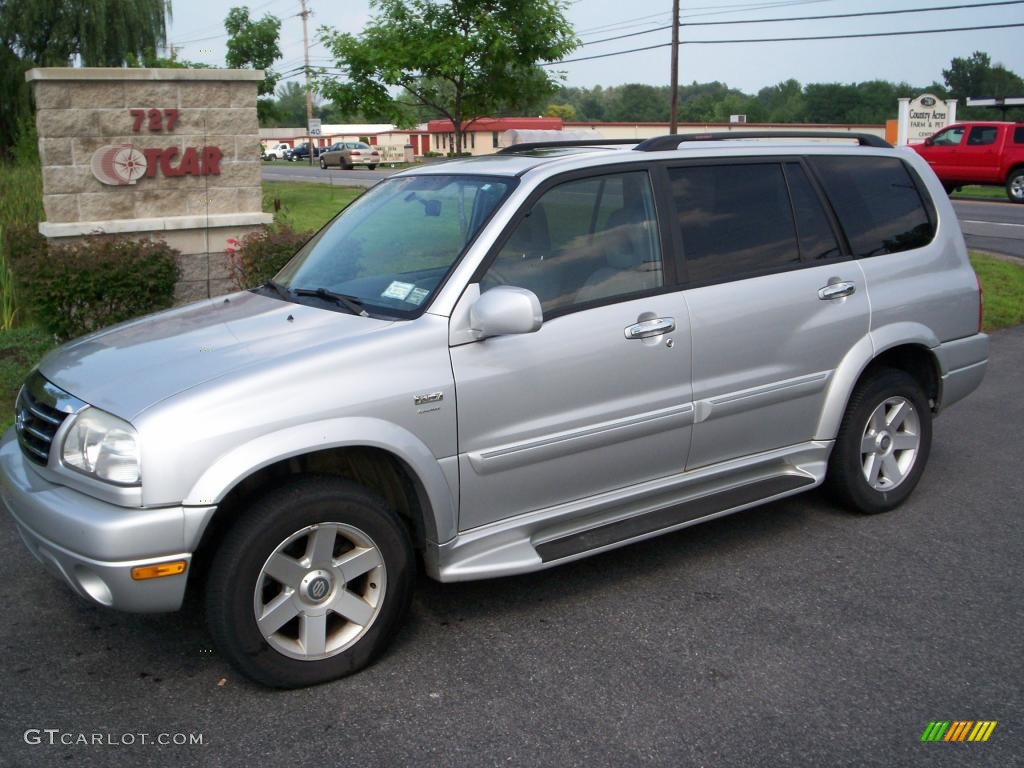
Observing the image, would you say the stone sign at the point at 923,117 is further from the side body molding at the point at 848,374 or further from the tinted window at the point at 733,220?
the tinted window at the point at 733,220

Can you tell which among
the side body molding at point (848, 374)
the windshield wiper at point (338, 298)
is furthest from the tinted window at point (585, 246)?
the side body molding at point (848, 374)

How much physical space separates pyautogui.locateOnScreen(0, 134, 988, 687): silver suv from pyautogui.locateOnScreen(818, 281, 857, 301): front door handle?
1cm

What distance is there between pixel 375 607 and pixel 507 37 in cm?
1406

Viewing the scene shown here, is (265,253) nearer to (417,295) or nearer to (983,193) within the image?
(417,295)

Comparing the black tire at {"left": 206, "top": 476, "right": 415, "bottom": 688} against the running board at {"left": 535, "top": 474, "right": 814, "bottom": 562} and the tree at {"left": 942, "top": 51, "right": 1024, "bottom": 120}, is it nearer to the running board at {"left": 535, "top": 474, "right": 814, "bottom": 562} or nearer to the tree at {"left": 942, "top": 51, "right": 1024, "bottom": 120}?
the running board at {"left": 535, "top": 474, "right": 814, "bottom": 562}

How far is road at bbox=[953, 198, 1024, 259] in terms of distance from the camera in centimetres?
1648

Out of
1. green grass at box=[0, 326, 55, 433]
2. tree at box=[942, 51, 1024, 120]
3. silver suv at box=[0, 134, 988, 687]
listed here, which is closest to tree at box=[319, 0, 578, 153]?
green grass at box=[0, 326, 55, 433]

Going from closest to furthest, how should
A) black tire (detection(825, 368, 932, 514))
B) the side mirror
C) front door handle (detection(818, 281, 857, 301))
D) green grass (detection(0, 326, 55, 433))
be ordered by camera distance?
the side mirror
front door handle (detection(818, 281, 857, 301))
black tire (detection(825, 368, 932, 514))
green grass (detection(0, 326, 55, 433))

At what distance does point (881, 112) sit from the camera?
89125mm

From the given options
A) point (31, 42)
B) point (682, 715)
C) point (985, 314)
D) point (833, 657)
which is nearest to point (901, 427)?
point (833, 657)

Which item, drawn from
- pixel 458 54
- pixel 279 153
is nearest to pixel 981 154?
pixel 458 54

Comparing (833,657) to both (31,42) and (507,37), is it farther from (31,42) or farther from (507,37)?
(31,42)

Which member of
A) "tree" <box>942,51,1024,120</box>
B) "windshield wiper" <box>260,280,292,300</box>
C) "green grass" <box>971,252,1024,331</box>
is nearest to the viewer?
"windshield wiper" <box>260,280,292,300</box>

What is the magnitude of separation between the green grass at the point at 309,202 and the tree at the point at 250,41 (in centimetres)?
810
